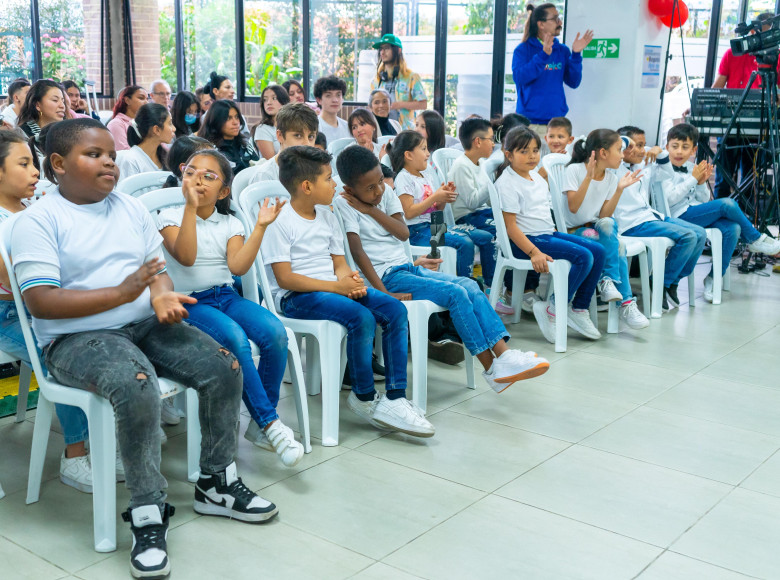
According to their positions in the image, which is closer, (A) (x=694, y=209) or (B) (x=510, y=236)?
(B) (x=510, y=236)

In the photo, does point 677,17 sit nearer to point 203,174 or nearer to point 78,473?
point 203,174

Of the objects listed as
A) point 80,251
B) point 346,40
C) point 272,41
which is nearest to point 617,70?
point 346,40

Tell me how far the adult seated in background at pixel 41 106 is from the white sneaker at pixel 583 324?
265 centimetres

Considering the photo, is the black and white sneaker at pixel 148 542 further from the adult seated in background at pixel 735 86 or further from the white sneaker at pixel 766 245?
the adult seated in background at pixel 735 86

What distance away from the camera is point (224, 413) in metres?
2.08

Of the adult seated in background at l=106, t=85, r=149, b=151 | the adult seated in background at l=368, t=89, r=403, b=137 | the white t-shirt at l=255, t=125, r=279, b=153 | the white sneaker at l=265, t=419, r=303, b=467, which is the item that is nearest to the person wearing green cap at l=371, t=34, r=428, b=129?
the adult seated in background at l=368, t=89, r=403, b=137

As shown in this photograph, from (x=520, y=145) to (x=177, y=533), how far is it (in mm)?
2364

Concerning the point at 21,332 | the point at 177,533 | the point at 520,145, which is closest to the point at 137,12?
the point at 520,145

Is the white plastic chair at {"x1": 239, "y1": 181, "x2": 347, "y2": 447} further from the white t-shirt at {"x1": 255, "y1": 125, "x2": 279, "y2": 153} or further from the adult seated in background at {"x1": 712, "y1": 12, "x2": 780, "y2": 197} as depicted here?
the adult seated in background at {"x1": 712, "y1": 12, "x2": 780, "y2": 197}

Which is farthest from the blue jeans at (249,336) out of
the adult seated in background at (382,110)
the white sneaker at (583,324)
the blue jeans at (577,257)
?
the adult seated in background at (382,110)

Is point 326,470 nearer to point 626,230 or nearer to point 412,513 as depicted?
point 412,513

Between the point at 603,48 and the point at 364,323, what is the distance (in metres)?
4.07

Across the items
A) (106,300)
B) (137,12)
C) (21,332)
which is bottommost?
(21,332)

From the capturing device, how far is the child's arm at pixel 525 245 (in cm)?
364
